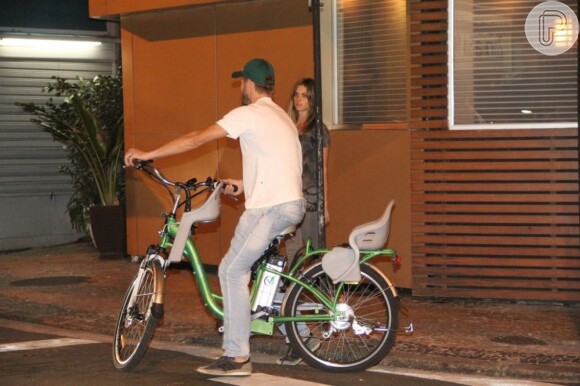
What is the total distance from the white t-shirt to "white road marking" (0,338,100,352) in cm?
251

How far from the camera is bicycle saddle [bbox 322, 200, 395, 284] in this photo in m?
7.83

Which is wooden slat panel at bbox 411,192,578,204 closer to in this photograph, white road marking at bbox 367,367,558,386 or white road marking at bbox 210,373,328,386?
white road marking at bbox 367,367,558,386

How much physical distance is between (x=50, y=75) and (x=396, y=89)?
7.21 metres

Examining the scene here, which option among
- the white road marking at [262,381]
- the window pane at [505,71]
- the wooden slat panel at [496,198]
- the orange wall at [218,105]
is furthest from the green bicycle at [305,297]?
the orange wall at [218,105]

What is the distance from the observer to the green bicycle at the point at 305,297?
7879 millimetres

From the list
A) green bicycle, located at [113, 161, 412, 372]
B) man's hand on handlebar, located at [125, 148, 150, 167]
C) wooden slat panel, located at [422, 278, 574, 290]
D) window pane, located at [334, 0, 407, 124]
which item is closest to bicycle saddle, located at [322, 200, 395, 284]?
green bicycle, located at [113, 161, 412, 372]

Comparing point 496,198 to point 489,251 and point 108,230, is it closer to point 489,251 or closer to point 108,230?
point 489,251

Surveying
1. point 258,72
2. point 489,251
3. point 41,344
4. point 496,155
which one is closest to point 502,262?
point 489,251

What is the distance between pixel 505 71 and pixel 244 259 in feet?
13.1

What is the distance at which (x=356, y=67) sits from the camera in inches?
457

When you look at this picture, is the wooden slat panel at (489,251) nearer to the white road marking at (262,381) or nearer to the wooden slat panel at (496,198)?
the wooden slat panel at (496,198)

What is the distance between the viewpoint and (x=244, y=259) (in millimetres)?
7836

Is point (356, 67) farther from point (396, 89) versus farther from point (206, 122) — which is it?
point (206, 122)

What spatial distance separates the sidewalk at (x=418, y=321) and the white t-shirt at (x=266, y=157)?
1.67 meters
